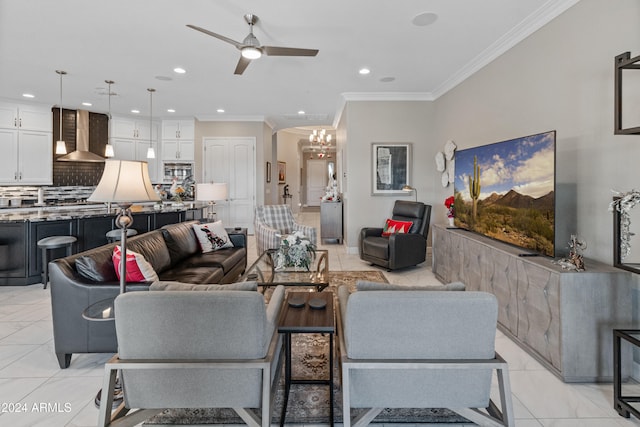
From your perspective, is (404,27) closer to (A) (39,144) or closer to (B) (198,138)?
(B) (198,138)

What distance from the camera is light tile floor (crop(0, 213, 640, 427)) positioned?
1.78m

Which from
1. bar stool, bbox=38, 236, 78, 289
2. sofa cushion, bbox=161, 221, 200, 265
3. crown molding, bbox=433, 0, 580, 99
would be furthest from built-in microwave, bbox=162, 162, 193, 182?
crown molding, bbox=433, 0, 580, 99

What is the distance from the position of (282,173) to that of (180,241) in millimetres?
8157

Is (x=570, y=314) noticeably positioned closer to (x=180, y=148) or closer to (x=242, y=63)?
(x=242, y=63)

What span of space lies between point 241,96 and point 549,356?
18.7 feet

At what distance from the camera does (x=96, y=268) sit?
2.35m

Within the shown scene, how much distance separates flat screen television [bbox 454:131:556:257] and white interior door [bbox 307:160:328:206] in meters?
10.9

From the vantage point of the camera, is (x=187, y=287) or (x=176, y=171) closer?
(x=187, y=287)

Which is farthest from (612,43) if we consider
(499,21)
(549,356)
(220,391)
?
(220,391)

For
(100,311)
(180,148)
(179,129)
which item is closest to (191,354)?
(100,311)

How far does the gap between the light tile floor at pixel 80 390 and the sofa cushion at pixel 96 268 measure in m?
0.60

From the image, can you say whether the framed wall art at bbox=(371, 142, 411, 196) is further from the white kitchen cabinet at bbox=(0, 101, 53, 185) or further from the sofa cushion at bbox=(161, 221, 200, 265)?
the white kitchen cabinet at bbox=(0, 101, 53, 185)

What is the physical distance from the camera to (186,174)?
7.84 m

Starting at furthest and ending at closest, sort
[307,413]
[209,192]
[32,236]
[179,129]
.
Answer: [179,129]
[209,192]
[32,236]
[307,413]
